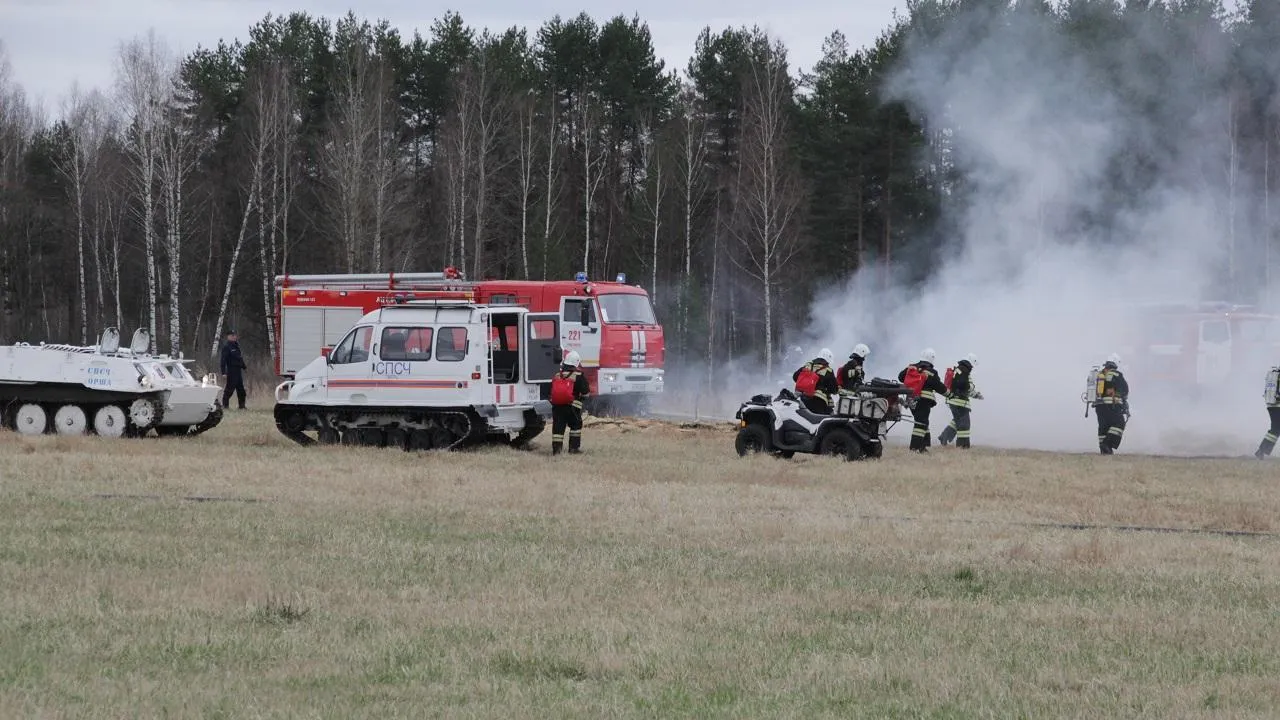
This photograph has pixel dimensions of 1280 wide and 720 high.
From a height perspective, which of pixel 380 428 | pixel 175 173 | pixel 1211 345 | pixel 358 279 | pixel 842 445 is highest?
pixel 175 173

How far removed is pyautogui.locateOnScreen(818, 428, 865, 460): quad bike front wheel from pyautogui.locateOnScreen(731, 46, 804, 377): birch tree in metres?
19.7

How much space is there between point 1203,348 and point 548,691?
87.7ft

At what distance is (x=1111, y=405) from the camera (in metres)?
23.8

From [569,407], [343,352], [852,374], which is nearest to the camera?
[569,407]

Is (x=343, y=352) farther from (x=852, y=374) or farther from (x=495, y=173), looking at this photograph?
(x=495, y=173)

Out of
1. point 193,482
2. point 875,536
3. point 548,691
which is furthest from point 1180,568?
point 193,482

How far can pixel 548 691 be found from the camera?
7.15 metres

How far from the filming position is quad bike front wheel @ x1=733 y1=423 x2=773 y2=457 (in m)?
20.8

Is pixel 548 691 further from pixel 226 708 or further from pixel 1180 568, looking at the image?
pixel 1180 568

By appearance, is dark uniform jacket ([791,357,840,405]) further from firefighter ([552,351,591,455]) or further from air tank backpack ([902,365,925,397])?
firefighter ([552,351,591,455])

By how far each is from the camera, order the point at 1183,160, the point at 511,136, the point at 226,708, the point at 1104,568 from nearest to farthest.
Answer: the point at 226,708
the point at 1104,568
the point at 1183,160
the point at 511,136

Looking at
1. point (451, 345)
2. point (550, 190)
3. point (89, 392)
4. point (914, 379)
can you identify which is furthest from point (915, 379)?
point (550, 190)

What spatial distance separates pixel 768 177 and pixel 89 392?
24.0 metres

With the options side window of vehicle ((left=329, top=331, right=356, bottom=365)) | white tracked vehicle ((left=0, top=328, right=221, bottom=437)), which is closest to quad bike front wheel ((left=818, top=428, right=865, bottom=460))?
side window of vehicle ((left=329, top=331, right=356, bottom=365))
